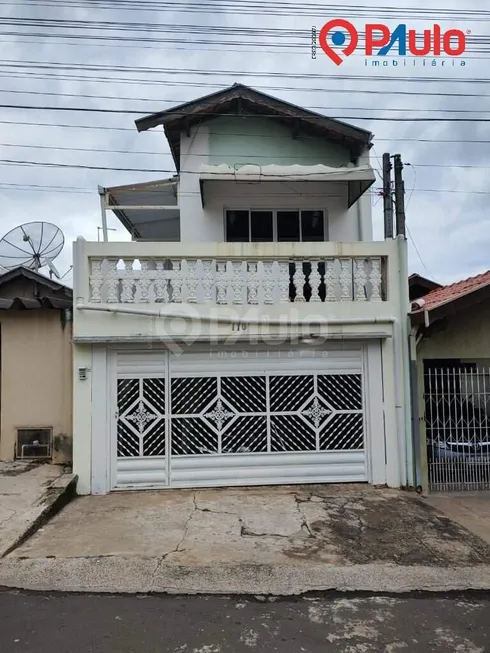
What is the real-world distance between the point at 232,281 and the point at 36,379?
3.57m

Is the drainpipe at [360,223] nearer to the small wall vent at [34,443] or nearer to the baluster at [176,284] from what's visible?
the baluster at [176,284]

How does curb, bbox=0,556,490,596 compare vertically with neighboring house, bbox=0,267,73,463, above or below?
below

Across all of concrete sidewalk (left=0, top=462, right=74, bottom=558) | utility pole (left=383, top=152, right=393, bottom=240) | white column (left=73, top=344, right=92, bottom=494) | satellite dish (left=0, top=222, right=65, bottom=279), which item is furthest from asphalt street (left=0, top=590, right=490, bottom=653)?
utility pole (left=383, top=152, right=393, bottom=240)

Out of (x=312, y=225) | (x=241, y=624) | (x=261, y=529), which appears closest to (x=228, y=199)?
(x=312, y=225)

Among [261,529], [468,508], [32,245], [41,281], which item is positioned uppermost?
[32,245]

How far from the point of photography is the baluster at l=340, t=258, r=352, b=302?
7258 millimetres

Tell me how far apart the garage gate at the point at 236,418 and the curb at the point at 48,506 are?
0.64m

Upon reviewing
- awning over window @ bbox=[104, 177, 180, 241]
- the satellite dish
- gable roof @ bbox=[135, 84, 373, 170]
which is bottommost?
the satellite dish

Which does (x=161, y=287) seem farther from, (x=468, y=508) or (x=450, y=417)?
(x=468, y=508)

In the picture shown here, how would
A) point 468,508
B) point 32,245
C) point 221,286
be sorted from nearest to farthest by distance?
point 468,508 < point 221,286 < point 32,245

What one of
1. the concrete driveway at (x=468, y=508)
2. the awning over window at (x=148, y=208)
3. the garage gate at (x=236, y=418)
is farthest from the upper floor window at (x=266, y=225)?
the concrete driveway at (x=468, y=508)

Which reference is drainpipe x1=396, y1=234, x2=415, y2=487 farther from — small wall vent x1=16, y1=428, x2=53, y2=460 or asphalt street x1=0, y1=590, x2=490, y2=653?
small wall vent x1=16, y1=428, x2=53, y2=460

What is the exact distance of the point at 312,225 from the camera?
421 inches

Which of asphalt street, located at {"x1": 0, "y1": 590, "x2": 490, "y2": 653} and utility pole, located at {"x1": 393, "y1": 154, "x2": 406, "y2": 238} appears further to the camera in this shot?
utility pole, located at {"x1": 393, "y1": 154, "x2": 406, "y2": 238}
